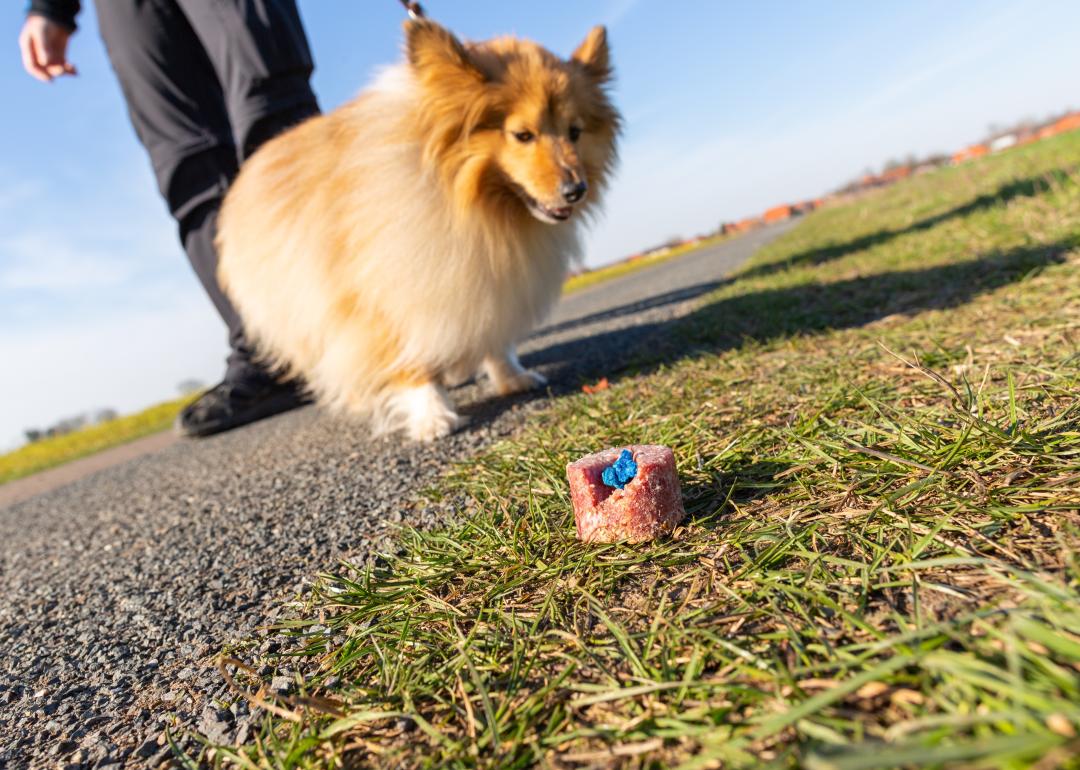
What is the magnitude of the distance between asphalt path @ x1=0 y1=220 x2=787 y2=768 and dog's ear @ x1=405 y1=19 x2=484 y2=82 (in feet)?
4.95

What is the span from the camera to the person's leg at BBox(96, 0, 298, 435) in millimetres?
3602

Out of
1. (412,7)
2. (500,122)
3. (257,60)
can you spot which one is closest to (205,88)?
(257,60)

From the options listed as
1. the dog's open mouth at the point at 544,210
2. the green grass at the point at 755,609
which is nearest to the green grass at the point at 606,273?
the dog's open mouth at the point at 544,210

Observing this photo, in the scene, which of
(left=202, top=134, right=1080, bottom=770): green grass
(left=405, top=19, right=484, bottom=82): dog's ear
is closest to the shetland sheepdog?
(left=405, top=19, right=484, bottom=82): dog's ear

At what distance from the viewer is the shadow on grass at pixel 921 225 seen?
20.4 ft

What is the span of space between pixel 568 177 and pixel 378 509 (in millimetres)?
1717

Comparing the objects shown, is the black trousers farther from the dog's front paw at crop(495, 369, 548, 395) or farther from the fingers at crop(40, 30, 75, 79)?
the dog's front paw at crop(495, 369, 548, 395)

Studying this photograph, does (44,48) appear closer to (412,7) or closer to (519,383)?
(412,7)

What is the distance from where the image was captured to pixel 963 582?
2.97 ft

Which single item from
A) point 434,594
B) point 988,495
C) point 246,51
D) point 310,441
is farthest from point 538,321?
point 988,495

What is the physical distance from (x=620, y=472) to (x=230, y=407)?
3.78 m

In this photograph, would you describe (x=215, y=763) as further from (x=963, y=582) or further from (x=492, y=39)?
(x=492, y=39)

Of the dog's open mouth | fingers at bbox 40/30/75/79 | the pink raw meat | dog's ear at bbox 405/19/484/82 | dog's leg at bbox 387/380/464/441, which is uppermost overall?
fingers at bbox 40/30/75/79

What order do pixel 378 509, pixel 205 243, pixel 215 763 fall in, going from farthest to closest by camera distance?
pixel 205 243
pixel 378 509
pixel 215 763
